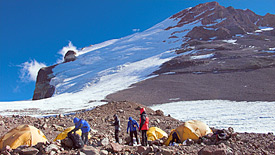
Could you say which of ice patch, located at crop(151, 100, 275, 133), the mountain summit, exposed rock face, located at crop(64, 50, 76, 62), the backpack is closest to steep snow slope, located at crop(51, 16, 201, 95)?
the mountain summit

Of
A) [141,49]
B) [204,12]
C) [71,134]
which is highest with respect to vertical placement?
[204,12]

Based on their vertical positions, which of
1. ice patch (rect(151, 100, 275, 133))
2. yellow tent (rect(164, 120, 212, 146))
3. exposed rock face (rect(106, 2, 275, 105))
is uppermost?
exposed rock face (rect(106, 2, 275, 105))

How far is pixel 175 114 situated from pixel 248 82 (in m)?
18.2

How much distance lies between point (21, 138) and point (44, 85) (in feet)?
216

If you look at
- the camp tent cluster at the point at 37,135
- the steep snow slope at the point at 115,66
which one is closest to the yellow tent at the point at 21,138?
the camp tent cluster at the point at 37,135

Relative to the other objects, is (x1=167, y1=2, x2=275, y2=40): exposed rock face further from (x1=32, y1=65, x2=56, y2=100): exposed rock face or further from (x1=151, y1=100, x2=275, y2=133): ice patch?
(x1=151, y1=100, x2=275, y2=133): ice patch

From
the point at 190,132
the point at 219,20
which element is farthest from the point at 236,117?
the point at 219,20

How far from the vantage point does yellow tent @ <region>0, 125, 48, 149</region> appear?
738 centimetres

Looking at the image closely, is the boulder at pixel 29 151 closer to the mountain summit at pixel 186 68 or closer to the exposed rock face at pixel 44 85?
the mountain summit at pixel 186 68

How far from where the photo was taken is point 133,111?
1575 cm

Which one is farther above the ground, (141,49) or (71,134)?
(141,49)

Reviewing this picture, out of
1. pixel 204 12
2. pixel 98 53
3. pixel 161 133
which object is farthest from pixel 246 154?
pixel 204 12

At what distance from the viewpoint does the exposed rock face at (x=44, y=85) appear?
64.2m

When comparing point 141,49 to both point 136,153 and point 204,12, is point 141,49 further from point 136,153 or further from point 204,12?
point 136,153
